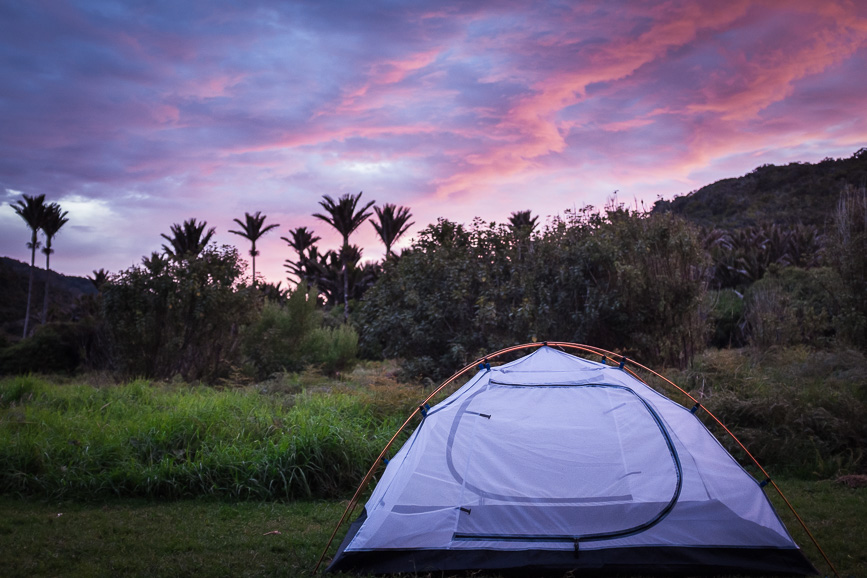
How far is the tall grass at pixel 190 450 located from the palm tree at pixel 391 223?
79.3 ft

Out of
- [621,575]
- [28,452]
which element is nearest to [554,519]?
[621,575]

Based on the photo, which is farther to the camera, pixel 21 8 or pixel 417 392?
pixel 21 8

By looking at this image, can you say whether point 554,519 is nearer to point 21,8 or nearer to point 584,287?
point 584,287

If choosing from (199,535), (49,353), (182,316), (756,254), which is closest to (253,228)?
(49,353)

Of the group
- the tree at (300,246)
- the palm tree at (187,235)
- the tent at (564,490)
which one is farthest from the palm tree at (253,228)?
the tent at (564,490)

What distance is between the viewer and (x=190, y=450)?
18.6ft

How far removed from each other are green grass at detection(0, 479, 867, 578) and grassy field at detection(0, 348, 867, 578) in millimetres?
16

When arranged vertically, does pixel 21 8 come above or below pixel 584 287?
above

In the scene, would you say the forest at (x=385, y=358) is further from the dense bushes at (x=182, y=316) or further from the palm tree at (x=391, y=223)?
the palm tree at (x=391, y=223)

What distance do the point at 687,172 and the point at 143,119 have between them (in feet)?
38.6

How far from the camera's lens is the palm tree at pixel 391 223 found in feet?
100

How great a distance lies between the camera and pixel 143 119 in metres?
11.0

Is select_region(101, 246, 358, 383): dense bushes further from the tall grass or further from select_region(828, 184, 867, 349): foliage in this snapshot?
select_region(828, 184, 867, 349): foliage

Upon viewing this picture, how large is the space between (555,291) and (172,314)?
26.2 ft
